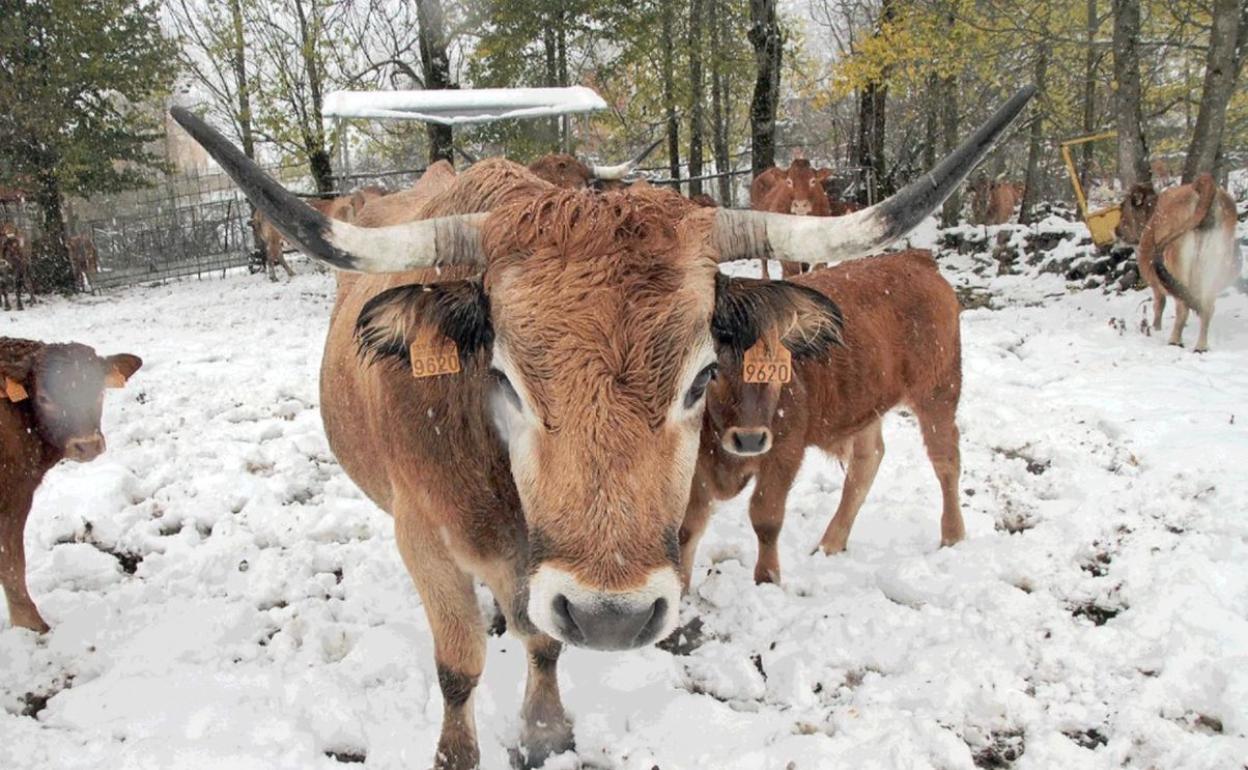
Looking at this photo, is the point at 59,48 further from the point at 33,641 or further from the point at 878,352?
the point at 878,352

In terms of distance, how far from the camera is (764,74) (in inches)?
591

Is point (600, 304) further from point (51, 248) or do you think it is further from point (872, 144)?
point (51, 248)

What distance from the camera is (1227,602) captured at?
11.6 feet

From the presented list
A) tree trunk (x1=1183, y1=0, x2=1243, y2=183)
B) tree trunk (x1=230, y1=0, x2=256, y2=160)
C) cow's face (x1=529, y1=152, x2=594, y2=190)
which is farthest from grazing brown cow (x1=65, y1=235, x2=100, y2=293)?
tree trunk (x1=1183, y1=0, x2=1243, y2=183)

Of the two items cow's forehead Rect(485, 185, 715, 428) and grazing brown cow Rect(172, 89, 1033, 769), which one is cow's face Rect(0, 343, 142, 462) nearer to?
grazing brown cow Rect(172, 89, 1033, 769)

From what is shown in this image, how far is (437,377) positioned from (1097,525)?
399 cm

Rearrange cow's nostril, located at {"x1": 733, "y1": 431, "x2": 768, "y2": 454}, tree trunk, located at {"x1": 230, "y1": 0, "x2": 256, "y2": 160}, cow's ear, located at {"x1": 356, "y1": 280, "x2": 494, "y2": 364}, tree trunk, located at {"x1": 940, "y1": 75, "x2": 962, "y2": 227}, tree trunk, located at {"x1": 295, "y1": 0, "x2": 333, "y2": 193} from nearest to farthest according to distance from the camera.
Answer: cow's ear, located at {"x1": 356, "y1": 280, "x2": 494, "y2": 364}, cow's nostril, located at {"x1": 733, "y1": 431, "x2": 768, "y2": 454}, tree trunk, located at {"x1": 940, "y1": 75, "x2": 962, "y2": 227}, tree trunk, located at {"x1": 295, "y1": 0, "x2": 333, "y2": 193}, tree trunk, located at {"x1": 230, "y1": 0, "x2": 256, "y2": 160}

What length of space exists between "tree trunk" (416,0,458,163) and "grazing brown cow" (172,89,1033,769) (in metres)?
14.8

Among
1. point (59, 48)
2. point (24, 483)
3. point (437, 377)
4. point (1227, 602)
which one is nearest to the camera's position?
point (437, 377)

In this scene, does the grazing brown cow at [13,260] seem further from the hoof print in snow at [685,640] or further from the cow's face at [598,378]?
the cow's face at [598,378]

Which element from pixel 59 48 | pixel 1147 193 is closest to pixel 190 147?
pixel 59 48

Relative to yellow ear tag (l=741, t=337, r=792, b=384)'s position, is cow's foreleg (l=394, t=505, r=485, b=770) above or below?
below

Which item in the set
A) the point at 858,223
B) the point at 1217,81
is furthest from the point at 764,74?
the point at 858,223

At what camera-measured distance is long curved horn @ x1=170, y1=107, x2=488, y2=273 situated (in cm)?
192
